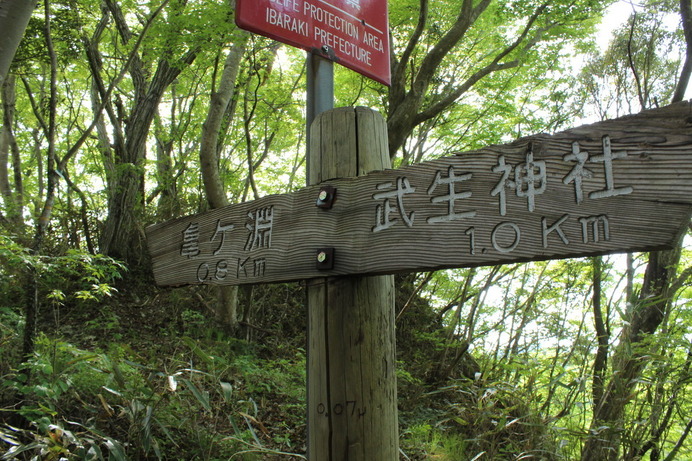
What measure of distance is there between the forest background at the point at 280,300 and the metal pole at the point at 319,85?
4.52 feet

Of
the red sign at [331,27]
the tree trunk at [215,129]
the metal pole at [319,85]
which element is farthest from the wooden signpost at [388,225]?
the tree trunk at [215,129]

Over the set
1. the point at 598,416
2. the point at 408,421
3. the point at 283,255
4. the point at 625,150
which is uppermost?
the point at 625,150

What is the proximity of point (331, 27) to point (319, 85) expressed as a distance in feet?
0.86

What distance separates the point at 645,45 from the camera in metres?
5.68

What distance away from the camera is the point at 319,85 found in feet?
7.06

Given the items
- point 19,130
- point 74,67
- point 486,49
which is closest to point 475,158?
point 486,49

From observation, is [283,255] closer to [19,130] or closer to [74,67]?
[74,67]

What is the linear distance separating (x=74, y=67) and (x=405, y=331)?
24.5ft

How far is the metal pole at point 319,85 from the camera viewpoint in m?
2.13

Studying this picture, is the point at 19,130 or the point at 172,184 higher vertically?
the point at 19,130

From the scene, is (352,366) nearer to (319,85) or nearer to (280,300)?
(319,85)

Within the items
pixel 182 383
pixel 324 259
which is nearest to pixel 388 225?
pixel 324 259

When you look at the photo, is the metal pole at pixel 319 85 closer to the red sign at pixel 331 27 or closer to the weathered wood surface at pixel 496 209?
the red sign at pixel 331 27

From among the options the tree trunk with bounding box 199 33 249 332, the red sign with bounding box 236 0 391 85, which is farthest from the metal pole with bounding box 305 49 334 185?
the tree trunk with bounding box 199 33 249 332
